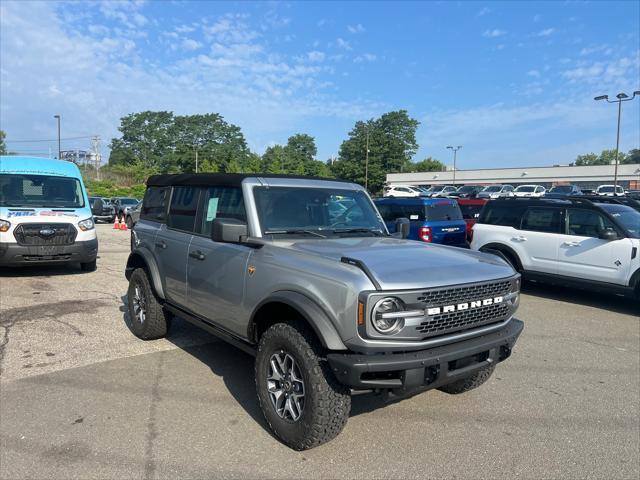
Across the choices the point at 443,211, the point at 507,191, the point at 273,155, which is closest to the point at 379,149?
the point at 273,155

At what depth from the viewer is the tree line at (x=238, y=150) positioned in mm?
81000

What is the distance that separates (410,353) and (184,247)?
268 cm

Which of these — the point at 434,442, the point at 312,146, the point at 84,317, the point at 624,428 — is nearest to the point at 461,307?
the point at 434,442

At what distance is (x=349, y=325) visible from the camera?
2.95 meters

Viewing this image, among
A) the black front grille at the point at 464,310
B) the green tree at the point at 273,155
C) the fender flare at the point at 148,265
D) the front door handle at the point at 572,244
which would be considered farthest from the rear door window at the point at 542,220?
the green tree at the point at 273,155

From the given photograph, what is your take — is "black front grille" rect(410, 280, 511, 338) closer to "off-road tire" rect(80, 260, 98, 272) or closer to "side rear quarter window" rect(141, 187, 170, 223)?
"side rear quarter window" rect(141, 187, 170, 223)

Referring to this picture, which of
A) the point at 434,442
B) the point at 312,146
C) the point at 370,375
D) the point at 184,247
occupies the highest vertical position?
the point at 312,146

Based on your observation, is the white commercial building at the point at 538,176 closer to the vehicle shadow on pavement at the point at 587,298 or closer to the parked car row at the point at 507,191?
the parked car row at the point at 507,191

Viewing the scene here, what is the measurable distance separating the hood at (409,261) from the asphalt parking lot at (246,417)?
1.21m

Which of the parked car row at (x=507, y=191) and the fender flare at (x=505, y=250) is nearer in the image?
the fender flare at (x=505, y=250)

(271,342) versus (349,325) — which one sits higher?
(349,325)

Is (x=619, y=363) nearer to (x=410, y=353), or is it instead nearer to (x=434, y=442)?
(x=434, y=442)

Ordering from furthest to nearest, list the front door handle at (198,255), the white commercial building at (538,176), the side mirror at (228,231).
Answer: the white commercial building at (538,176)
the front door handle at (198,255)
the side mirror at (228,231)

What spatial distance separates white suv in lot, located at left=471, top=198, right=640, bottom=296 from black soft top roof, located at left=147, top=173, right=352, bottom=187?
5.22m
